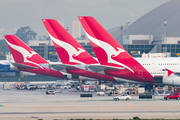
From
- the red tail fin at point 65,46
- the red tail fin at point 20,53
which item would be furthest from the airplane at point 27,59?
the red tail fin at point 65,46

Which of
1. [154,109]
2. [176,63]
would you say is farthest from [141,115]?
[176,63]

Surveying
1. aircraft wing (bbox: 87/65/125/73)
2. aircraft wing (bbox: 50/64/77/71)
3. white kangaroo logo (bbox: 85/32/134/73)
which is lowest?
aircraft wing (bbox: 87/65/125/73)

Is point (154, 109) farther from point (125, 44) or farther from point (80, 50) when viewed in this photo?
point (125, 44)

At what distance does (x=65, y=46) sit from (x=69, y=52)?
185 centimetres

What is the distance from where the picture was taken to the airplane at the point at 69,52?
3504 inches

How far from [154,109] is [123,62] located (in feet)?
89.9

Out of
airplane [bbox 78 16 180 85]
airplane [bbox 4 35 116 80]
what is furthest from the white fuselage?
airplane [bbox 4 35 116 80]

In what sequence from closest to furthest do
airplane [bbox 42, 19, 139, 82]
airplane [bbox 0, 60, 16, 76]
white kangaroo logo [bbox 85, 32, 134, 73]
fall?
white kangaroo logo [bbox 85, 32, 134, 73], airplane [bbox 42, 19, 139, 82], airplane [bbox 0, 60, 16, 76]

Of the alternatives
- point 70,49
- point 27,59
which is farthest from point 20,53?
point 70,49

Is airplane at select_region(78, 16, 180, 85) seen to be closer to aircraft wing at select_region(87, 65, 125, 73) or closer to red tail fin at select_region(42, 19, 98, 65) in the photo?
aircraft wing at select_region(87, 65, 125, 73)

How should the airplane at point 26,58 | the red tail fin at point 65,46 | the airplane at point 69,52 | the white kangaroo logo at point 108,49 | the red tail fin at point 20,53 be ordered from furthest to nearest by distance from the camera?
the red tail fin at point 20,53 < the airplane at point 26,58 < the red tail fin at point 65,46 < the airplane at point 69,52 < the white kangaroo logo at point 108,49

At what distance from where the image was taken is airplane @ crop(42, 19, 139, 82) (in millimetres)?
89000

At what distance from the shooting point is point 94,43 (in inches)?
3120

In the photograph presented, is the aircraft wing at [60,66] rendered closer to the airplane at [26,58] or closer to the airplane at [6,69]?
the airplane at [26,58]
